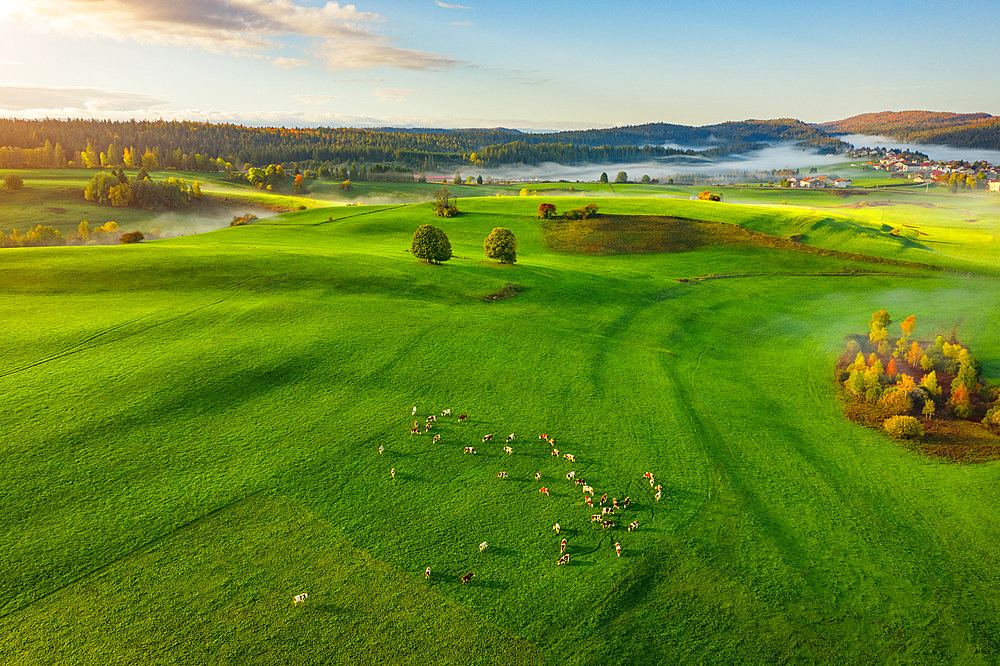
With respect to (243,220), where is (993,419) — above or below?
below

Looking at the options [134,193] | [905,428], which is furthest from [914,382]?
[134,193]

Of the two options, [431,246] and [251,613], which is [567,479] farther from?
[431,246]

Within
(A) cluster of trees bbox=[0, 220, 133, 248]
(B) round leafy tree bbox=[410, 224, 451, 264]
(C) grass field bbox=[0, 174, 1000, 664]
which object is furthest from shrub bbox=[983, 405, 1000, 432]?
Answer: (A) cluster of trees bbox=[0, 220, 133, 248]

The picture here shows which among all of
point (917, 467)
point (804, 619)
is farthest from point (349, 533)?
point (917, 467)

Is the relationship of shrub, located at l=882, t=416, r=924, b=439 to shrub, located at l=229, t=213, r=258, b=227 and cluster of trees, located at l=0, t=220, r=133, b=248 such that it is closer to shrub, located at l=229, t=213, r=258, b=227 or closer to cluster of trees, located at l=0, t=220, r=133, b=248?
cluster of trees, located at l=0, t=220, r=133, b=248

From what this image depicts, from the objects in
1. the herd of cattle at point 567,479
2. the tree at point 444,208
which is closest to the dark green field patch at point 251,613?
the herd of cattle at point 567,479

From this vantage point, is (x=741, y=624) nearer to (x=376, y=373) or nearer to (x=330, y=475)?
(x=330, y=475)
